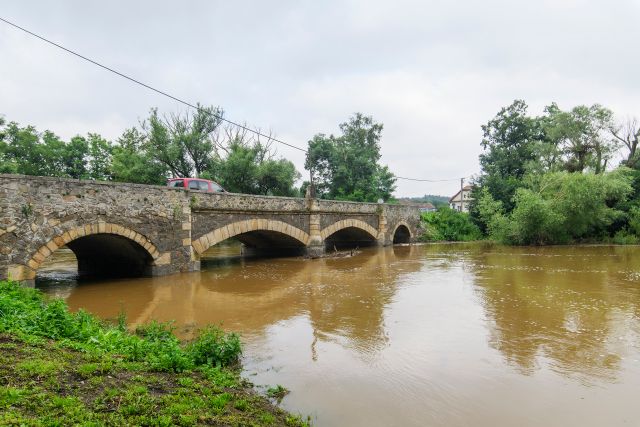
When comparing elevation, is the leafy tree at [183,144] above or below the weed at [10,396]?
above

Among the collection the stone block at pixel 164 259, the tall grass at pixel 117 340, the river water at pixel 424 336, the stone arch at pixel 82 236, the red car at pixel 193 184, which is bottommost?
the river water at pixel 424 336

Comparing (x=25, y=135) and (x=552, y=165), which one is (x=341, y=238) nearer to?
(x=552, y=165)

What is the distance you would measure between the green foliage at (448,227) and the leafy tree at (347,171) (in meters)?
5.36

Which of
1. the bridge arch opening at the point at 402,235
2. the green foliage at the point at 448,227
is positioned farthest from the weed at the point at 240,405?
the green foliage at the point at 448,227

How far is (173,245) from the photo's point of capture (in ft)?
40.9

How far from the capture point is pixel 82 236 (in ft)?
34.0

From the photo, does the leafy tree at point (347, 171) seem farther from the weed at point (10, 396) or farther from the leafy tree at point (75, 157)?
the weed at point (10, 396)

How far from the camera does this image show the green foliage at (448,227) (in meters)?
30.3

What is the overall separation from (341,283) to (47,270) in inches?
445

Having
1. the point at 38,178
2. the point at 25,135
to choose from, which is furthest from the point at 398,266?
the point at 25,135

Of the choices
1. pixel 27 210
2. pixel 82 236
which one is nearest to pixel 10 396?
pixel 27 210

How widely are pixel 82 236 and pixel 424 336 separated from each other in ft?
29.5

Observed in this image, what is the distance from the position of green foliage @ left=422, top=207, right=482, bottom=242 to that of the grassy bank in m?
26.5

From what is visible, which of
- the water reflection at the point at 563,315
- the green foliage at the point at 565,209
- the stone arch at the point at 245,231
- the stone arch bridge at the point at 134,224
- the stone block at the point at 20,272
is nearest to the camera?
the water reflection at the point at 563,315
